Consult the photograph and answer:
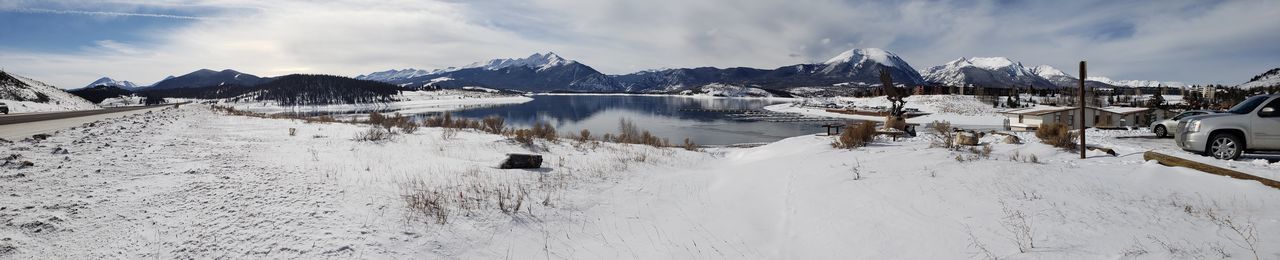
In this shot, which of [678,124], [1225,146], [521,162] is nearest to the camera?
[1225,146]

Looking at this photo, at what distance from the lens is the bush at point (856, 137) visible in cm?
1717

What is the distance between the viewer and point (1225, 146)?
10.7 m

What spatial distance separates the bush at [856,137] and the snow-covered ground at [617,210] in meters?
4.44

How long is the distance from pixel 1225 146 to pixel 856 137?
8470 mm

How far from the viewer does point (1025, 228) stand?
652 centimetres

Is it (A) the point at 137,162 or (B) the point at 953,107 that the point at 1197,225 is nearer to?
(A) the point at 137,162

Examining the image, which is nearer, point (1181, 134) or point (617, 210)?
point (617, 210)

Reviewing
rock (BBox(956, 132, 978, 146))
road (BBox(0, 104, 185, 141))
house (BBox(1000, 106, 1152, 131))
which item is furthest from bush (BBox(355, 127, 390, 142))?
house (BBox(1000, 106, 1152, 131))

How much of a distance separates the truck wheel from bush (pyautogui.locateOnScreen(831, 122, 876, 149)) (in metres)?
7.97

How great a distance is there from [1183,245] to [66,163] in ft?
56.4

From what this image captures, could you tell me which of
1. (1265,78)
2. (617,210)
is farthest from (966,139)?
(1265,78)

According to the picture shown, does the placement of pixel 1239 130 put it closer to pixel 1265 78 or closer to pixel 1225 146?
pixel 1225 146

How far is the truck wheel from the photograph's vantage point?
412 inches

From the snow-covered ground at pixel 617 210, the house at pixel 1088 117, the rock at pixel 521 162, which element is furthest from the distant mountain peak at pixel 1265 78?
the rock at pixel 521 162
